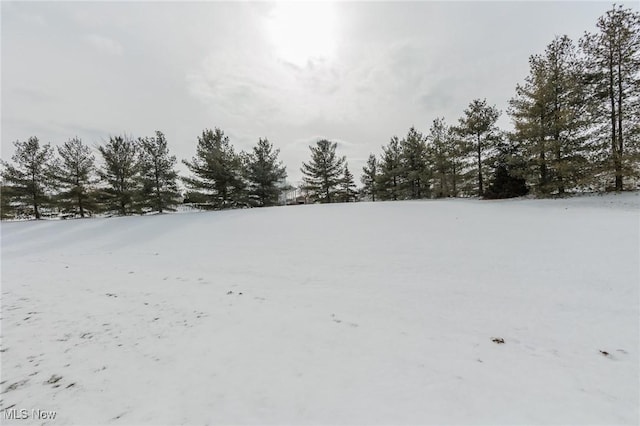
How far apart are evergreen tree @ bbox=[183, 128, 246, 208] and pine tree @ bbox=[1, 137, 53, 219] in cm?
1136

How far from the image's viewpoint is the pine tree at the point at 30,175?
1798cm

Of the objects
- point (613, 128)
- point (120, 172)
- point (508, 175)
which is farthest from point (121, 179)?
point (613, 128)

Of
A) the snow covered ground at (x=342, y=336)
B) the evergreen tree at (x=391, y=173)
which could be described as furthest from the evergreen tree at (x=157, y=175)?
the evergreen tree at (x=391, y=173)

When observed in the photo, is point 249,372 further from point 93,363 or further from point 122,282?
point 122,282

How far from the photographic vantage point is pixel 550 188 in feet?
42.0

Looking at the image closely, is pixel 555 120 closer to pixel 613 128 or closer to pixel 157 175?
pixel 613 128

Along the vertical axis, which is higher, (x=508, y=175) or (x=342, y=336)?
(x=508, y=175)

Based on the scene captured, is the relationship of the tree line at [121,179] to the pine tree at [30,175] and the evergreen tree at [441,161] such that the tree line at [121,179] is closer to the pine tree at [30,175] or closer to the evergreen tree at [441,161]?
the pine tree at [30,175]

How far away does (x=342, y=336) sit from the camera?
102 inches

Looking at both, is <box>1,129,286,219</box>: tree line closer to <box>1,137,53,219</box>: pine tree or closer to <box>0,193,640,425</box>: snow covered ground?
<box>1,137,53,219</box>: pine tree

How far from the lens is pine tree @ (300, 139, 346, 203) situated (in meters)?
23.7

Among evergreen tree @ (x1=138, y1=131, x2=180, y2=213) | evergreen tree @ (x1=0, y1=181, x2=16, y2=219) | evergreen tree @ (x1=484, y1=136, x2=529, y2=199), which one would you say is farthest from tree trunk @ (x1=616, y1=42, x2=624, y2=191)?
evergreen tree @ (x1=0, y1=181, x2=16, y2=219)

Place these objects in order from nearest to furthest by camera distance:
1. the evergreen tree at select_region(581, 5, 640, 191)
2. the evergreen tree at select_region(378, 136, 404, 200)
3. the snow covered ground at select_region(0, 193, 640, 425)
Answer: the snow covered ground at select_region(0, 193, 640, 425) → the evergreen tree at select_region(581, 5, 640, 191) → the evergreen tree at select_region(378, 136, 404, 200)

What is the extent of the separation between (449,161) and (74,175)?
28.3 m
